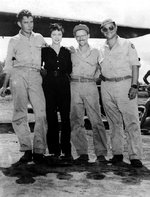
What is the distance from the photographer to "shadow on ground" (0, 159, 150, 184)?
3.00 meters

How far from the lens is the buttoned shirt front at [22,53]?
12.0ft

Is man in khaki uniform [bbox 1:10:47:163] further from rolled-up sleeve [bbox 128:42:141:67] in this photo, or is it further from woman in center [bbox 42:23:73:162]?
rolled-up sleeve [bbox 128:42:141:67]

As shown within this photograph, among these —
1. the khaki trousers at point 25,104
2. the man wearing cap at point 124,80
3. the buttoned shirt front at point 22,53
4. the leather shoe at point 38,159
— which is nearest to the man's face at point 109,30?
the man wearing cap at point 124,80

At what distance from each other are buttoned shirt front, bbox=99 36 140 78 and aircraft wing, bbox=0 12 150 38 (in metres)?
6.47

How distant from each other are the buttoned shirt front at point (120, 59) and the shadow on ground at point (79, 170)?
1100 millimetres

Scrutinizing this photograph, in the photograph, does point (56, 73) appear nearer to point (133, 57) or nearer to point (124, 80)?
point (124, 80)

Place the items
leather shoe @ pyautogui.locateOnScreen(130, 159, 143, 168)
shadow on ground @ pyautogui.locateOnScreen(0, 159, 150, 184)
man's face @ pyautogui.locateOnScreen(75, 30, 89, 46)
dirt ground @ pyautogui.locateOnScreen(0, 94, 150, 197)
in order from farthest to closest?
1. man's face @ pyautogui.locateOnScreen(75, 30, 89, 46)
2. leather shoe @ pyautogui.locateOnScreen(130, 159, 143, 168)
3. shadow on ground @ pyautogui.locateOnScreen(0, 159, 150, 184)
4. dirt ground @ pyautogui.locateOnScreen(0, 94, 150, 197)

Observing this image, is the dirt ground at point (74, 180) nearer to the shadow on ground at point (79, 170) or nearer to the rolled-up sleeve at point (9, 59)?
the shadow on ground at point (79, 170)

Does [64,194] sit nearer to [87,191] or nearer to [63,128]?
[87,191]

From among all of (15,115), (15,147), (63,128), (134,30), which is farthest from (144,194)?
(134,30)

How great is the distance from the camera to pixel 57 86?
12.2ft

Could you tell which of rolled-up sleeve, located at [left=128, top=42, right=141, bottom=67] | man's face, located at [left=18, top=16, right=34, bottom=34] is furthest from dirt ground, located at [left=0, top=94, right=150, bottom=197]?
man's face, located at [left=18, top=16, right=34, bottom=34]

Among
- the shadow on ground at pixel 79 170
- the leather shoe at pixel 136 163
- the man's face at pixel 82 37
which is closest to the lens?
the shadow on ground at pixel 79 170

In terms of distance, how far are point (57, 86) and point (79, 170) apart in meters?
1.05
